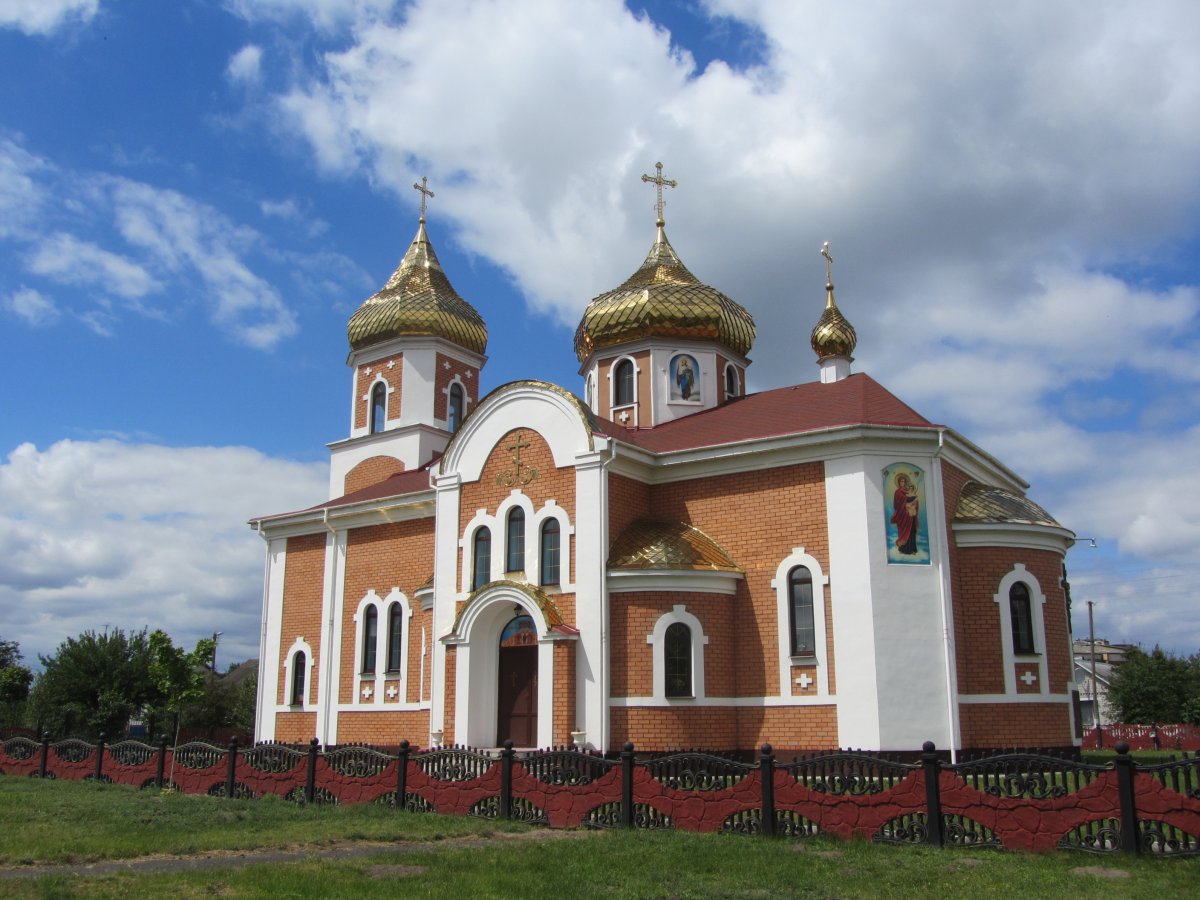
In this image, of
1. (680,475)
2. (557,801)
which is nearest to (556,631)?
(680,475)

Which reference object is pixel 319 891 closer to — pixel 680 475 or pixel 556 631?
pixel 556 631

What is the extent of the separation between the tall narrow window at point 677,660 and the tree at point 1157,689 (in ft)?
111

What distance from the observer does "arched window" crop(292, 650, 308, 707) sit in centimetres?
2464

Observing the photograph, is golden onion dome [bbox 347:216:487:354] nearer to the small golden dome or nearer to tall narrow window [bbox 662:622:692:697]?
the small golden dome

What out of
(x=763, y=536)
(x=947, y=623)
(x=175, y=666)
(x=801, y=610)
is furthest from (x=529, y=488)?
(x=175, y=666)

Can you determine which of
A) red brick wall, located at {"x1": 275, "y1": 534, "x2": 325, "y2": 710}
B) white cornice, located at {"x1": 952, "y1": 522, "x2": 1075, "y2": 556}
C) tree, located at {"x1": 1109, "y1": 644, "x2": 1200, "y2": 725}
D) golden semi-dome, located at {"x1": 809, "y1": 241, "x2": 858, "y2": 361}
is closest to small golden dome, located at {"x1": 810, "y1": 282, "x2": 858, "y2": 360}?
golden semi-dome, located at {"x1": 809, "y1": 241, "x2": 858, "y2": 361}

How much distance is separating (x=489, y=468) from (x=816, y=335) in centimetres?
754

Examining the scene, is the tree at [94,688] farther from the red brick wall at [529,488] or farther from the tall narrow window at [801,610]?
the tall narrow window at [801,610]

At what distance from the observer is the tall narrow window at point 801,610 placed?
57.4ft

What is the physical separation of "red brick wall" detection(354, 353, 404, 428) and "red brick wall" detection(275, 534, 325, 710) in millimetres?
4203

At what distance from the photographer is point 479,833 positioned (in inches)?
453

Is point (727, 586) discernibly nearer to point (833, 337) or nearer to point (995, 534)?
point (995, 534)

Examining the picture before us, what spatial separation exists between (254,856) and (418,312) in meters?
19.9

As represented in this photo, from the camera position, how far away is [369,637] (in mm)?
23719
